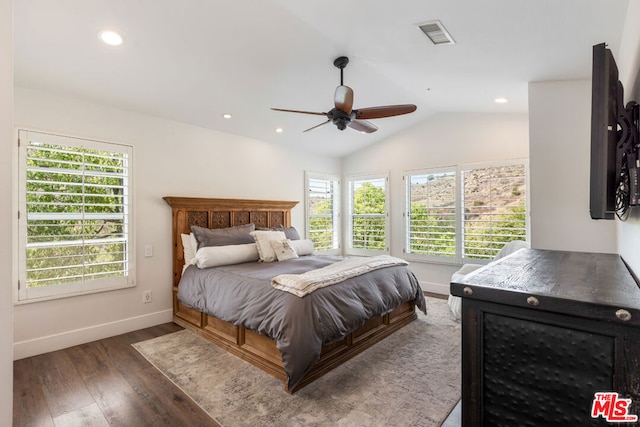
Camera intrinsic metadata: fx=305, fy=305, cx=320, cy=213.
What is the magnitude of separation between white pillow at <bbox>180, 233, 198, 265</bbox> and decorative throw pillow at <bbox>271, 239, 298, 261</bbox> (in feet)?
3.14

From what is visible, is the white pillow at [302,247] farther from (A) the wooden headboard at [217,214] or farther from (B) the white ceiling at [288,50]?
(B) the white ceiling at [288,50]

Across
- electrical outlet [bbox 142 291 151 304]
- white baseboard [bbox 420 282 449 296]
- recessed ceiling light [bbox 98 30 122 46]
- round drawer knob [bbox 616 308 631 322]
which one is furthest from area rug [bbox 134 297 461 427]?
recessed ceiling light [bbox 98 30 122 46]

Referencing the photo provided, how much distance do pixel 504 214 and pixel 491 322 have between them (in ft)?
12.6

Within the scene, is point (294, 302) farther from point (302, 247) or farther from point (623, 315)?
point (302, 247)

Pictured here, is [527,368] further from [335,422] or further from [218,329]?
[218,329]

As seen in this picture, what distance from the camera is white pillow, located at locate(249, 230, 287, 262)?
151 inches

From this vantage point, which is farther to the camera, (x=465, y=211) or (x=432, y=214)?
(x=432, y=214)

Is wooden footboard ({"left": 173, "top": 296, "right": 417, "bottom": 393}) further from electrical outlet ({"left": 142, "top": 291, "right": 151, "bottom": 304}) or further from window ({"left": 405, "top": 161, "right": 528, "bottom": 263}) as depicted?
window ({"left": 405, "top": 161, "right": 528, "bottom": 263})

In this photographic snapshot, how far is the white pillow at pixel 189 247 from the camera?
3.72 metres

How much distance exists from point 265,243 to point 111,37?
2516mm

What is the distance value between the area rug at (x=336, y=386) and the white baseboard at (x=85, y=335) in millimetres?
454

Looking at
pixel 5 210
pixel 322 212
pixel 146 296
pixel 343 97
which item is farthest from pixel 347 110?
pixel 322 212

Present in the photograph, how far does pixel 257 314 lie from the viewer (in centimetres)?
252

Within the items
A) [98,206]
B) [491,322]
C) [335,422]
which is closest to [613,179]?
[491,322]
